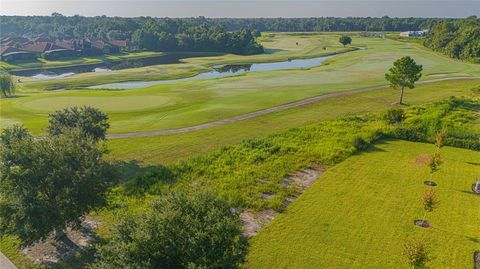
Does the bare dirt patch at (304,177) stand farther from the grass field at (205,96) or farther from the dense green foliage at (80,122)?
the grass field at (205,96)

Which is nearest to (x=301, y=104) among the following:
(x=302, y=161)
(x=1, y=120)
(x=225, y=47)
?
(x=302, y=161)

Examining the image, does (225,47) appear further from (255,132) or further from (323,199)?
(323,199)

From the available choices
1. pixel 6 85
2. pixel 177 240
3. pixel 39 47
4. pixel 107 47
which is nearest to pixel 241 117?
pixel 177 240

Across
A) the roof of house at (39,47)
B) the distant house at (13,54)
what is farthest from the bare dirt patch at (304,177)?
the roof of house at (39,47)

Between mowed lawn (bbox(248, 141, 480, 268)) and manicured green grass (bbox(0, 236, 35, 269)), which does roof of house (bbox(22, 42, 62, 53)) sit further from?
mowed lawn (bbox(248, 141, 480, 268))

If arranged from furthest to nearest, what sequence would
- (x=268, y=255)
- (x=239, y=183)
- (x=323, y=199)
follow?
(x=239, y=183) → (x=323, y=199) → (x=268, y=255)

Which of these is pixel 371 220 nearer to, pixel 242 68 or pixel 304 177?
pixel 304 177
